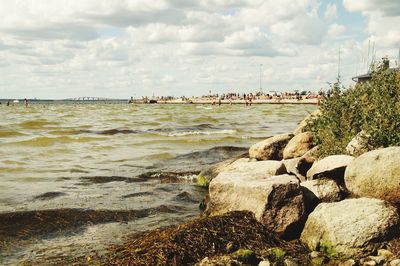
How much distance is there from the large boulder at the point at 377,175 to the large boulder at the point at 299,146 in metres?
4.26

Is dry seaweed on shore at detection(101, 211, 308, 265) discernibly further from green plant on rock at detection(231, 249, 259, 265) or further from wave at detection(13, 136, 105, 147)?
wave at detection(13, 136, 105, 147)

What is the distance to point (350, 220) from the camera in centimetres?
583

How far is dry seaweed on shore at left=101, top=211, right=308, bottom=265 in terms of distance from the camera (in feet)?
18.9

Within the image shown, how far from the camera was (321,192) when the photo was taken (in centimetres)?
729

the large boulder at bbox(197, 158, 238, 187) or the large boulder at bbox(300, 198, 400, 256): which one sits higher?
the large boulder at bbox(300, 198, 400, 256)

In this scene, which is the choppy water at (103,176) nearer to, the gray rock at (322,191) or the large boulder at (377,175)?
the gray rock at (322,191)

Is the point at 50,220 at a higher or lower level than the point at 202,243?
lower

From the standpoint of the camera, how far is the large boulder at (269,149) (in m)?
12.2

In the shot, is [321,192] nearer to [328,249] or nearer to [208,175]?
[328,249]

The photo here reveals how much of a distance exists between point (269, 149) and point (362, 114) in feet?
10.4

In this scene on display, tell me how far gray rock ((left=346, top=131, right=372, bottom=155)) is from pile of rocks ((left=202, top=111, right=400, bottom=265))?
545 mm

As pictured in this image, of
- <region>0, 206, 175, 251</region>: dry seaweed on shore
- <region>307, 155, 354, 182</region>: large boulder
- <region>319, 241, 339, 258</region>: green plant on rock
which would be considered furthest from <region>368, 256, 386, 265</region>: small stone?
<region>0, 206, 175, 251</region>: dry seaweed on shore

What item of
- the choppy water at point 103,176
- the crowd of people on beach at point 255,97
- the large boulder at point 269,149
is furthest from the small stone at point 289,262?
the crowd of people on beach at point 255,97

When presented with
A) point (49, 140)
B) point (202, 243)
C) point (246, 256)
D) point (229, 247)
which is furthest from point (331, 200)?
point (49, 140)
